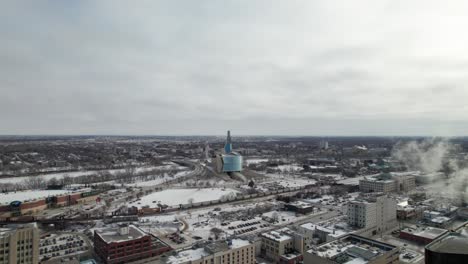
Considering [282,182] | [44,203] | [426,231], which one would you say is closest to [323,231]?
[426,231]

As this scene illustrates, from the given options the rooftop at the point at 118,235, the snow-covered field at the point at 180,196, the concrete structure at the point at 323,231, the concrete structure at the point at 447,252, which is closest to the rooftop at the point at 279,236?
the concrete structure at the point at 323,231

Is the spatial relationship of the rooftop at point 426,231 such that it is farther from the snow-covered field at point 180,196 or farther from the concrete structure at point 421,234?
the snow-covered field at point 180,196

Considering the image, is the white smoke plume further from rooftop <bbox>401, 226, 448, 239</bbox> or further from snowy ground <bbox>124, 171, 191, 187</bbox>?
snowy ground <bbox>124, 171, 191, 187</bbox>

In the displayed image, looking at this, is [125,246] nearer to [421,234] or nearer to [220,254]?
[220,254]

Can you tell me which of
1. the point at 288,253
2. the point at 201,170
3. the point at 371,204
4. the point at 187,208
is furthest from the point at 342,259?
the point at 201,170

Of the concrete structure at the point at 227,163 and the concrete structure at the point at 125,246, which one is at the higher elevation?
the concrete structure at the point at 227,163

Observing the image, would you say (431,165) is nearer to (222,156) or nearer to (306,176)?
(306,176)
